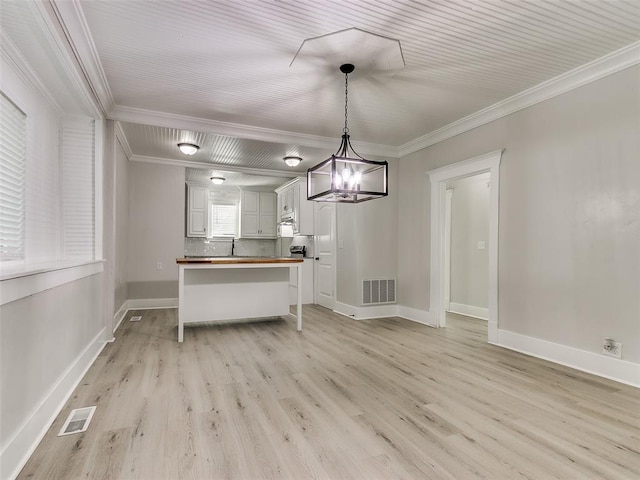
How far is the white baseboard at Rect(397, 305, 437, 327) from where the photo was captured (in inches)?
188

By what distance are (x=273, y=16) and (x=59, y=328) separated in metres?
2.54

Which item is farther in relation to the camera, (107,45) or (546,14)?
(107,45)

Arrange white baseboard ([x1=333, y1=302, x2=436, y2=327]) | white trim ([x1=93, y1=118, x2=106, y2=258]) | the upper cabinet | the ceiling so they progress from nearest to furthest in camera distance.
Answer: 1. the ceiling
2. white trim ([x1=93, y1=118, x2=106, y2=258])
3. white baseboard ([x1=333, y1=302, x2=436, y2=327])
4. the upper cabinet

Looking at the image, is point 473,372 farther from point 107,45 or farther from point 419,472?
point 107,45

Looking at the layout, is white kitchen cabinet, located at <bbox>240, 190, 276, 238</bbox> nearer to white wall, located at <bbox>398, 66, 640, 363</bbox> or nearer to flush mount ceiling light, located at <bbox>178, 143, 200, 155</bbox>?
flush mount ceiling light, located at <bbox>178, 143, 200, 155</bbox>

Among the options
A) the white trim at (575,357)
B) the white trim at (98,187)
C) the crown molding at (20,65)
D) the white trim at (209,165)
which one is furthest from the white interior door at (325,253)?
the crown molding at (20,65)

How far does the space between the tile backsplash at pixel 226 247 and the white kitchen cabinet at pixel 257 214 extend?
294 millimetres

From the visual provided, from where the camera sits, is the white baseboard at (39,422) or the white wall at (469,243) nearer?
the white baseboard at (39,422)

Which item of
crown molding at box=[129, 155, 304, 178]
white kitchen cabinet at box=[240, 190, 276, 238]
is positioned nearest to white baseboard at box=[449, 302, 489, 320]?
crown molding at box=[129, 155, 304, 178]

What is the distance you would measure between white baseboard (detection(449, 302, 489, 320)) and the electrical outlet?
2210 mm

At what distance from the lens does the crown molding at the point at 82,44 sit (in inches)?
82.8

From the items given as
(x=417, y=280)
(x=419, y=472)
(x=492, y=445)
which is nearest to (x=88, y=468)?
(x=419, y=472)

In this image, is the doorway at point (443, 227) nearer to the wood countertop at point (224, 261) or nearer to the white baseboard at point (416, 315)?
the white baseboard at point (416, 315)

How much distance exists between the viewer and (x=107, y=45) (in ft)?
8.63
